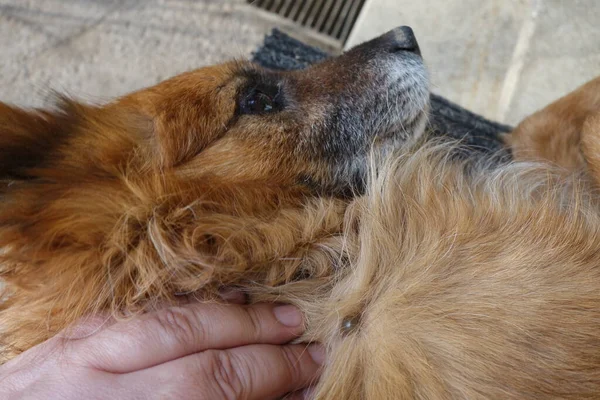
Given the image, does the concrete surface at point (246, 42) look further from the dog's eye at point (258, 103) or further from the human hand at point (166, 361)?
the human hand at point (166, 361)

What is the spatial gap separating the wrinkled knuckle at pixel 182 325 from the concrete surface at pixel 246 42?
57.8 inches

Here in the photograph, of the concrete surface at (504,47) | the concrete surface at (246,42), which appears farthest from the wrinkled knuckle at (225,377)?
the concrete surface at (504,47)

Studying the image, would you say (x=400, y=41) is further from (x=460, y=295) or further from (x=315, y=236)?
(x=460, y=295)

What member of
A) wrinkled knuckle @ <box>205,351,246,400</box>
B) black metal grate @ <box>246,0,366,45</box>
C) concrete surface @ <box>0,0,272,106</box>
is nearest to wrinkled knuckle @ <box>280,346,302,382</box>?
wrinkled knuckle @ <box>205,351,246,400</box>

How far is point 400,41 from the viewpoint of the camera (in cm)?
165

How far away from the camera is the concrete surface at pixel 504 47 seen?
7.95 feet

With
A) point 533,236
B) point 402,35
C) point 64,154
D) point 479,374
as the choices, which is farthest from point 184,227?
point 402,35

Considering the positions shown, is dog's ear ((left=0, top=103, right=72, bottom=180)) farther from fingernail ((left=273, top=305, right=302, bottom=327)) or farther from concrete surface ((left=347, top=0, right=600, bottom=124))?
concrete surface ((left=347, top=0, right=600, bottom=124))

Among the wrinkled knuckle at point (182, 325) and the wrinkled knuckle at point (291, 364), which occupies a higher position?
A: the wrinkled knuckle at point (182, 325)

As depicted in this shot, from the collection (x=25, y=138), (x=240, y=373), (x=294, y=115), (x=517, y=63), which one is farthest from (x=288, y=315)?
(x=517, y=63)

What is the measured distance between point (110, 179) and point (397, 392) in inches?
31.7

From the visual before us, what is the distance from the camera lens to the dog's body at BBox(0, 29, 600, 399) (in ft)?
3.52

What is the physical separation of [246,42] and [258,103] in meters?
1.46

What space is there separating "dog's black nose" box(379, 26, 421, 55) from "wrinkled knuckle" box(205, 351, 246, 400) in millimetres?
1088
